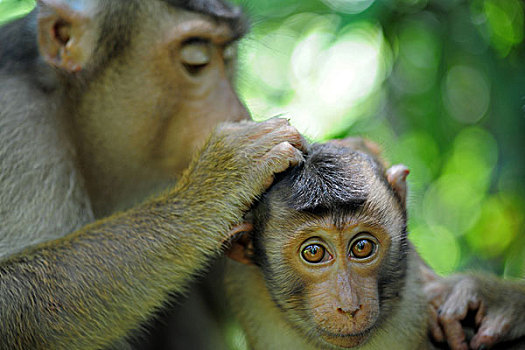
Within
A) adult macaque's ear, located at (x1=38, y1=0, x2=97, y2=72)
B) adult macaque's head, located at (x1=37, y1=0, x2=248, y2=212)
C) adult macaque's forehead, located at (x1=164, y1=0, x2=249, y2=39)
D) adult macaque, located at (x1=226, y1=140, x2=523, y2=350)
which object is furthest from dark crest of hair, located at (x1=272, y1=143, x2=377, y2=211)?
adult macaque's ear, located at (x1=38, y1=0, x2=97, y2=72)

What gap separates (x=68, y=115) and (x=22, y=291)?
1.10 meters

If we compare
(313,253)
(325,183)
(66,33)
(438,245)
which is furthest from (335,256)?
(438,245)

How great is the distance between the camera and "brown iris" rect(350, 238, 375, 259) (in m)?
2.89

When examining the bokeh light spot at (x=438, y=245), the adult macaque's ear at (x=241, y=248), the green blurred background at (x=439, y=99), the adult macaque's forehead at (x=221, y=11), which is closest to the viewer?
the adult macaque's ear at (x=241, y=248)

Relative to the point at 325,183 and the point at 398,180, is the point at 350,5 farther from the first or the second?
the point at 325,183

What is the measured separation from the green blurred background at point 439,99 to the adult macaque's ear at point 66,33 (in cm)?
250

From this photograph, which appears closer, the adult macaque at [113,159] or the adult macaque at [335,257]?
the adult macaque at [335,257]

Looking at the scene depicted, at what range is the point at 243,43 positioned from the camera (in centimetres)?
423

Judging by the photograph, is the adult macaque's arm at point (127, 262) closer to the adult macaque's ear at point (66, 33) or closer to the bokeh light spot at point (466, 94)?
the adult macaque's ear at point (66, 33)

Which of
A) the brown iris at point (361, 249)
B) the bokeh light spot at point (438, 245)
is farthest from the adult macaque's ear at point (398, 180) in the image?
the bokeh light spot at point (438, 245)

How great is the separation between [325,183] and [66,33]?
1776 millimetres

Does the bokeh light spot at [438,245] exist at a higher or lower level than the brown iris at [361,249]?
lower

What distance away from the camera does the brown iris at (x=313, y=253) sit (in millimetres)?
2885

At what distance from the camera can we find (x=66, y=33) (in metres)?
3.57
